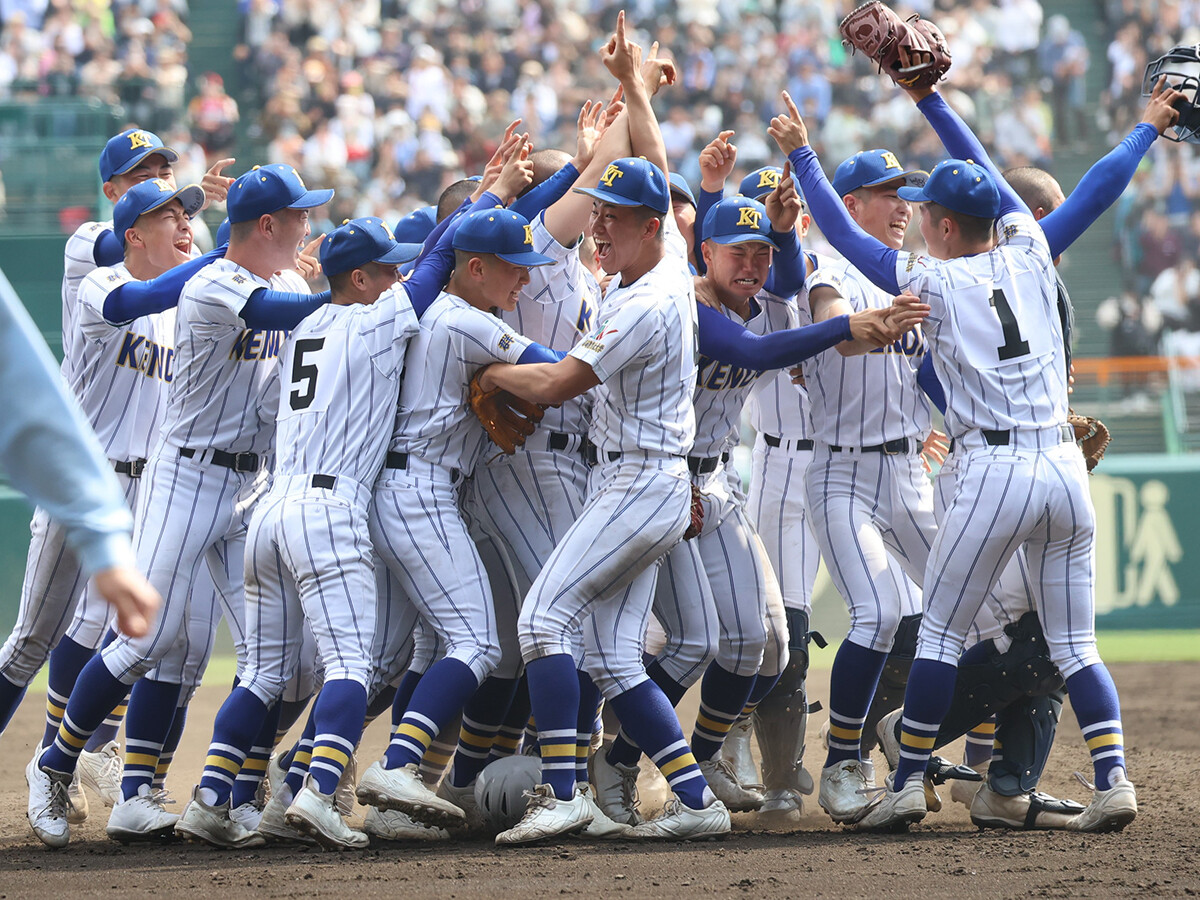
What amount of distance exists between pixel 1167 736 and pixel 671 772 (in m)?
3.65

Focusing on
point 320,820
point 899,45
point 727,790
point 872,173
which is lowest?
point 727,790

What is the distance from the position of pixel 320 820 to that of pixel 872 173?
10.1 feet

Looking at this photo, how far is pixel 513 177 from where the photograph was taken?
4.90 m

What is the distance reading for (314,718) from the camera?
4.30 metres

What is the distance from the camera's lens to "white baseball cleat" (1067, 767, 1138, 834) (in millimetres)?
4395

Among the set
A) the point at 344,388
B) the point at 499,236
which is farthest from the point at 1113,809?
the point at 344,388

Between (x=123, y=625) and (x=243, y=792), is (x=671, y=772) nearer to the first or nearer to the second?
(x=243, y=792)

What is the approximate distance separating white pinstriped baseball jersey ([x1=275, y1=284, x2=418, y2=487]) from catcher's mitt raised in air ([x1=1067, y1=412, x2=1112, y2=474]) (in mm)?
2333

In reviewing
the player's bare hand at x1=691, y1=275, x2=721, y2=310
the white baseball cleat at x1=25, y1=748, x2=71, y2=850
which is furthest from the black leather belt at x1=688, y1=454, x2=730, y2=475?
the white baseball cleat at x1=25, y1=748, x2=71, y2=850

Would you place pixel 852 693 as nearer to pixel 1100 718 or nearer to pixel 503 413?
pixel 1100 718

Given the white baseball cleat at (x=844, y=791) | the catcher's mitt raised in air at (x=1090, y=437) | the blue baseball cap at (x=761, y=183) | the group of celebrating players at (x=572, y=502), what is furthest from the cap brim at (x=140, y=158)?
the catcher's mitt raised in air at (x=1090, y=437)

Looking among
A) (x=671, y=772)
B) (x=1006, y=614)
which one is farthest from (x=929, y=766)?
(x=671, y=772)

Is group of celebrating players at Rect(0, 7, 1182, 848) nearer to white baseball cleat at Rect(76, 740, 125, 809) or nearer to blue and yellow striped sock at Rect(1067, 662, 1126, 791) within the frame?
blue and yellow striped sock at Rect(1067, 662, 1126, 791)

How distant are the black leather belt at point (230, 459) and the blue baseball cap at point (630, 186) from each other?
4.64 ft
